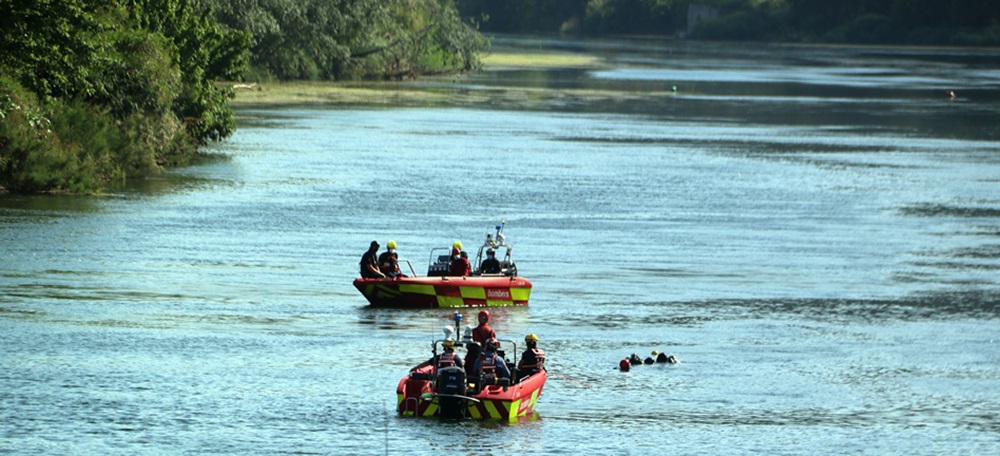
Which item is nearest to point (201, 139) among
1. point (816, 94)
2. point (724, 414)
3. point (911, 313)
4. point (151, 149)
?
point (151, 149)

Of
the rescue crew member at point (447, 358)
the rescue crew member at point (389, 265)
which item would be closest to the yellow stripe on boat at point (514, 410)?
the rescue crew member at point (447, 358)

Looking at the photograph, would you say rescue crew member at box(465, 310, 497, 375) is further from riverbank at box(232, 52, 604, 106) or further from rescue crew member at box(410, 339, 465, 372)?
riverbank at box(232, 52, 604, 106)

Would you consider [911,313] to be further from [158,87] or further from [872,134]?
[872,134]

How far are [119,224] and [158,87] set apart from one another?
33.7 feet

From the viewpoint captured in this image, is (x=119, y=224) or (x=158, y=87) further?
(x=158, y=87)

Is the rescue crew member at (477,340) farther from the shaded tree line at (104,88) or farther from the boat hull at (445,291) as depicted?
the shaded tree line at (104,88)

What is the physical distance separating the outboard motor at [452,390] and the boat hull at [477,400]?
67 mm

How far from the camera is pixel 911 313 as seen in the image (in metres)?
37.6

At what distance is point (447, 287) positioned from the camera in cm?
3650

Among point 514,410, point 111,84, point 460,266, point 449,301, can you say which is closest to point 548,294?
point 460,266

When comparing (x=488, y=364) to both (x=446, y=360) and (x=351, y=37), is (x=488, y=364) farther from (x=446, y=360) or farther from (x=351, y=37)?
(x=351, y=37)

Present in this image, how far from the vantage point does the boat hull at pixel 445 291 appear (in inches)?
1427

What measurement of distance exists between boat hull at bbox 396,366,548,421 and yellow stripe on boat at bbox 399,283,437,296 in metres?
9.86

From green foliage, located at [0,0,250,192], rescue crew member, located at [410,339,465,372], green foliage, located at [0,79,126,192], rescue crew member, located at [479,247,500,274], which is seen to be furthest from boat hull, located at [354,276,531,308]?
green foliage, located at [0,79,126,192]
